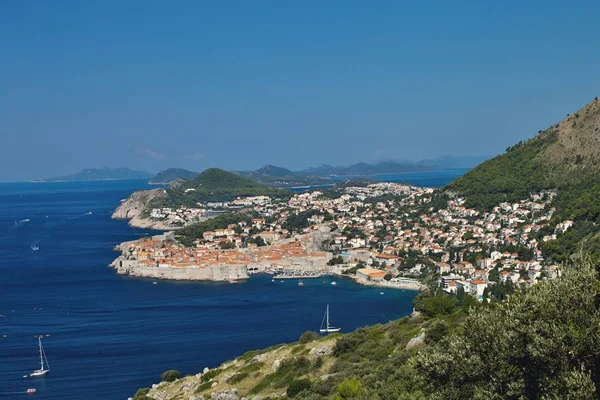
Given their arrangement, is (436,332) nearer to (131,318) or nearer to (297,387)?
(297,387)

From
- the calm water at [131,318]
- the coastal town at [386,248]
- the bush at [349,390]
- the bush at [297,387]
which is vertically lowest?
the calm water at [131,318]

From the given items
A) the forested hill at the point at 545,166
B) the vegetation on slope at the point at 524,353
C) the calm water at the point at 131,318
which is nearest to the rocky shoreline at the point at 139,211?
the calm water at the point at 131,318

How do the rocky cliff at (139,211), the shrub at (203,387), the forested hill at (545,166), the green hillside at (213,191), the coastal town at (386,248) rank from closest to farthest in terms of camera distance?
the shrub at (203,387), the coastal town at (386,248), the forested hill at (545,166), the rocky cliff at (139,211), the green hillside at (213,191)

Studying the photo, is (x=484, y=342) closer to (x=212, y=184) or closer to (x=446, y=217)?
(x=446, y=217)

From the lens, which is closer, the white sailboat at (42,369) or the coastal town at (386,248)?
the white sailboat at (42,369)

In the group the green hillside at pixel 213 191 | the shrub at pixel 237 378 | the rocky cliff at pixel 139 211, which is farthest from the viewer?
the green hillside at pixel 213 191

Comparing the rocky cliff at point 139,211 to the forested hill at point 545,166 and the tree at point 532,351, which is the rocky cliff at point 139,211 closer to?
the forested hill at point 545,166

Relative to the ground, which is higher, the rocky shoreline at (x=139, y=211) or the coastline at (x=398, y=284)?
the rocky shoreline at (x=139, y=211)
